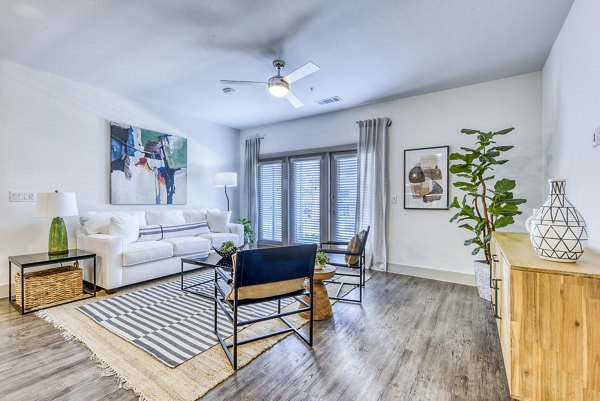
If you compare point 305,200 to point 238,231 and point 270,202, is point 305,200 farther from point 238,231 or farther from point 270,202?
point 238,231

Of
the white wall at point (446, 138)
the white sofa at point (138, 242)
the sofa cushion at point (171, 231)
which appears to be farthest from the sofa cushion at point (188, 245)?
the white wall at point (446, 138)

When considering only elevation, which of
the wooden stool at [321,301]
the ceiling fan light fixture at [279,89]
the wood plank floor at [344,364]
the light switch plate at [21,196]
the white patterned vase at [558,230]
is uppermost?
the ceiling fan light fixture at [279,89]

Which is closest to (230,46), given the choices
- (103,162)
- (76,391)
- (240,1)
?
(240,1)

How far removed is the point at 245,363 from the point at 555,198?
6.80 feet

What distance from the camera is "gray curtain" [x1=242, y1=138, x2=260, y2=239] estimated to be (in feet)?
19.3

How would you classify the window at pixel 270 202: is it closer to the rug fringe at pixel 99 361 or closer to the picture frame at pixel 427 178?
the picture frame at pixel 427 178

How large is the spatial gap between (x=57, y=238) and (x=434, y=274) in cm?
485

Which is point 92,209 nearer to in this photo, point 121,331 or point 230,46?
point 121,331

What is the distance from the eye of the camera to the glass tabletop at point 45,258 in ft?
9.18

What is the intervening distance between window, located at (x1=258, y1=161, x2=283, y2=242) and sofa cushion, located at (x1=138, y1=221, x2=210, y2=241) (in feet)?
4.52

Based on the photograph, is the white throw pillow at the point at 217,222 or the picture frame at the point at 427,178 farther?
the white throw pillow at the point at 217,222

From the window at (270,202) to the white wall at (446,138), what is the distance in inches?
59.2

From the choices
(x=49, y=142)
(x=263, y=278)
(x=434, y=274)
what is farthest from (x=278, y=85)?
(x=434, y=274)

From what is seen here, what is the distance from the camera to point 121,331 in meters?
2.33
